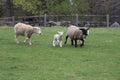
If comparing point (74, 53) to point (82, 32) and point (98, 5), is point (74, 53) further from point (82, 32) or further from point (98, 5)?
point (98, 5)

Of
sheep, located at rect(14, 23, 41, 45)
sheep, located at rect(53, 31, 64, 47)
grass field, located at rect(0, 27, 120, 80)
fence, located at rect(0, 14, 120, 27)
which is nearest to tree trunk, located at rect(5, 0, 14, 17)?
fence, located at rect(0, 14, 120, 27)

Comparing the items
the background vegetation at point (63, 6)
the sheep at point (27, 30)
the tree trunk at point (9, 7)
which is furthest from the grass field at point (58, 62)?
the tree trunk at point (9, 7)

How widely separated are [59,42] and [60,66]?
5967mm

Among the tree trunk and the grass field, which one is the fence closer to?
the tree trunk

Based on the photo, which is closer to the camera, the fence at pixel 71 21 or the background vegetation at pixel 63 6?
the fence at pixel 71 21

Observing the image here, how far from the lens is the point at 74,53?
16.8 m

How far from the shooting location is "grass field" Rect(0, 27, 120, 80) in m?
12.0

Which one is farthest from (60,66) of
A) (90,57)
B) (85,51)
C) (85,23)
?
(85,23)

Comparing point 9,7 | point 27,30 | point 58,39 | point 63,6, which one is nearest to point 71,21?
point 63,6

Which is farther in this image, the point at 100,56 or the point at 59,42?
the point at 59,42

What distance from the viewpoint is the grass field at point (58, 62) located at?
39.4 feet

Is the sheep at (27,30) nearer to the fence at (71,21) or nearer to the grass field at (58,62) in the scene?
the grass field at (58,62)

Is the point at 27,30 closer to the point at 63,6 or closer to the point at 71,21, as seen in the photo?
the point at 71,21

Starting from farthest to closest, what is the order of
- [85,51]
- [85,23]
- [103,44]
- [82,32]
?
[85,23] → [103,44] → [82,32] → [85,51]
